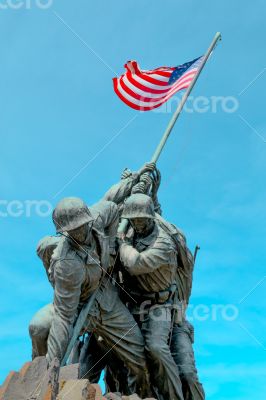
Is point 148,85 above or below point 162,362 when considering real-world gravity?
above

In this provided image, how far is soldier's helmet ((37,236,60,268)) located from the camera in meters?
8.24

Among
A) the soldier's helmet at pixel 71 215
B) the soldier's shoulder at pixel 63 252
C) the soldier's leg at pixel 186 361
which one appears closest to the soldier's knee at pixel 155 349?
the soldier's leg at pixel 186 361

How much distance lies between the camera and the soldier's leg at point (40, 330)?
25.0 ft

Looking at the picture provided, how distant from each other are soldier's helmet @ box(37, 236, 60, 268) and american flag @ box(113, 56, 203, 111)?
443 centimetres

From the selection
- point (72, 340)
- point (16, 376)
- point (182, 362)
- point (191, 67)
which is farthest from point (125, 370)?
point (191, 67)

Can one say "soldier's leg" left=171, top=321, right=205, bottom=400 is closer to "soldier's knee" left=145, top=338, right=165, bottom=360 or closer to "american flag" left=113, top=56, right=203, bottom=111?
"soldier's knee" left=145, top=338, right=165, bottom=360

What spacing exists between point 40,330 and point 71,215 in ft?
4.71

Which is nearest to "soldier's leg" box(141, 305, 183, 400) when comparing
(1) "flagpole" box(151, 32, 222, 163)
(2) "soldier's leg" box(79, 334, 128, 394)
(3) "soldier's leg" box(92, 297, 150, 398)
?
(3) "soldier's leg" box(92, 297, 150, 398)

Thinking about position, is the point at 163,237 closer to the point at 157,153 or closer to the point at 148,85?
the point at 157,153

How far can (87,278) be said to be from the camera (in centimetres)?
771

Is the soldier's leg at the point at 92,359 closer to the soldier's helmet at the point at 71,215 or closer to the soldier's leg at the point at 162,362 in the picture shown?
the soldier's leg at the point at 162,362

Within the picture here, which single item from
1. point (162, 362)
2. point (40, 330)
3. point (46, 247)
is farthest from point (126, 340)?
point (46, 247)

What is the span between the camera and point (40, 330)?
25.0 feet

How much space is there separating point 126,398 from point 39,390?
5.84ft
